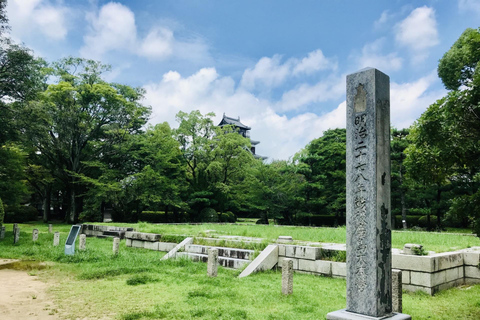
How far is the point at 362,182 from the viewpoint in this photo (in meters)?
4.61

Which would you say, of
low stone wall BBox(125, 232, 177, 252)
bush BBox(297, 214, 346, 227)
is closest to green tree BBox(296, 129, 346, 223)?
bush BBox(297, 214, 346, 227)

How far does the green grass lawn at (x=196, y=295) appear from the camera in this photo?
5906mm

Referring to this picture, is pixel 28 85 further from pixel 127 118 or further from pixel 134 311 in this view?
pixel 134 311

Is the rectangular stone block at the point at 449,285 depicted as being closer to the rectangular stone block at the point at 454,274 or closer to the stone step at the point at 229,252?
the rectangular stone block at the point at 454,274

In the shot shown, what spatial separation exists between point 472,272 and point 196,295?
651 cm

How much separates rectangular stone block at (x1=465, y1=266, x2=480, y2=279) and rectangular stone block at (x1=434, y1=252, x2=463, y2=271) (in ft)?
0.82

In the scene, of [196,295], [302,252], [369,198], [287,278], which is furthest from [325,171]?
[369,198]

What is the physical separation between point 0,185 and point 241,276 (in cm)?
1853

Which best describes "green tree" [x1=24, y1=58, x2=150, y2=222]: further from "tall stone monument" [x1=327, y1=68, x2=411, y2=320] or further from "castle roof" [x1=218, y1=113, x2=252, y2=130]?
"tall stone monument" [x1=327, y1=68, x2=411, y2=320]

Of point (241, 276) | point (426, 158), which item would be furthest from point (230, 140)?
point (426, 158)

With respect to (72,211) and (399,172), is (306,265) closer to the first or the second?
(399,172)

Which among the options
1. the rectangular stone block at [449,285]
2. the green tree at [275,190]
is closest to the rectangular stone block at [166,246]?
the rectangular stone block at [449,285]

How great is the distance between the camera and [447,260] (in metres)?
7.77

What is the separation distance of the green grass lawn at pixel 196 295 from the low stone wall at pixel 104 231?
7.26 meters
